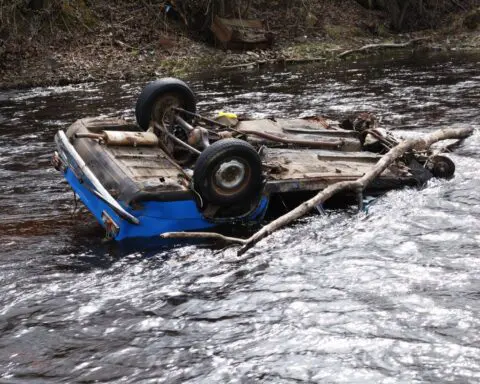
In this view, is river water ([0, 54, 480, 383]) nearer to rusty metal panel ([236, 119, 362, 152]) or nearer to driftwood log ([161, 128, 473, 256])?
driftwood log ([161, 128, 473, 256])

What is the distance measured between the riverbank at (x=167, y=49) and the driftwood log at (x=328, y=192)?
1136 cm

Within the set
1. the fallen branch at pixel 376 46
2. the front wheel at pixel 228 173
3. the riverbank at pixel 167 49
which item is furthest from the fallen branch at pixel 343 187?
the fallen branch at pixel 376 46

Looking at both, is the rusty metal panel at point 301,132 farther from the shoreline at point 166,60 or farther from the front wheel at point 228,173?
the shoreline at point 166,60

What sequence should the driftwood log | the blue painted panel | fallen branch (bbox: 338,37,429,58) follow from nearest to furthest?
1. the driftwood log
2. the blue painted panel
3. fallen branch (bbox: 338,37,429,58)

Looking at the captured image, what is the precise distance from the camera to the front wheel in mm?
6480

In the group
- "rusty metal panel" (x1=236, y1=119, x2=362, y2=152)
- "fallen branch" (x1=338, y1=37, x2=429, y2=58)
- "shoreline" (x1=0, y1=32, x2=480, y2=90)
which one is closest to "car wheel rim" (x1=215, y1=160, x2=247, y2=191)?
"rusty metal panel" (x1=236, y1=119, x2=362, y2=152)

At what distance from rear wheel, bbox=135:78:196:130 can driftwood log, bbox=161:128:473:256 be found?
2.46m

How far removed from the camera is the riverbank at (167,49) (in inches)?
727

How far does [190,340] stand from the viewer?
5012 millimetres

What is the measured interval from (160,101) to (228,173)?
227cm

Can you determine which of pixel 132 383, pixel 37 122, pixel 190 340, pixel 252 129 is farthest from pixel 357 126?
pixel 37 122

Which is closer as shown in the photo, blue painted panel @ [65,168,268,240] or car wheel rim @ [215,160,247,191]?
blue painted panel @ [65,168,268,240]

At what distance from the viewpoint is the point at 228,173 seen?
6.63m

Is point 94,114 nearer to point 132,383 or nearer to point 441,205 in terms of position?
point 441,205
